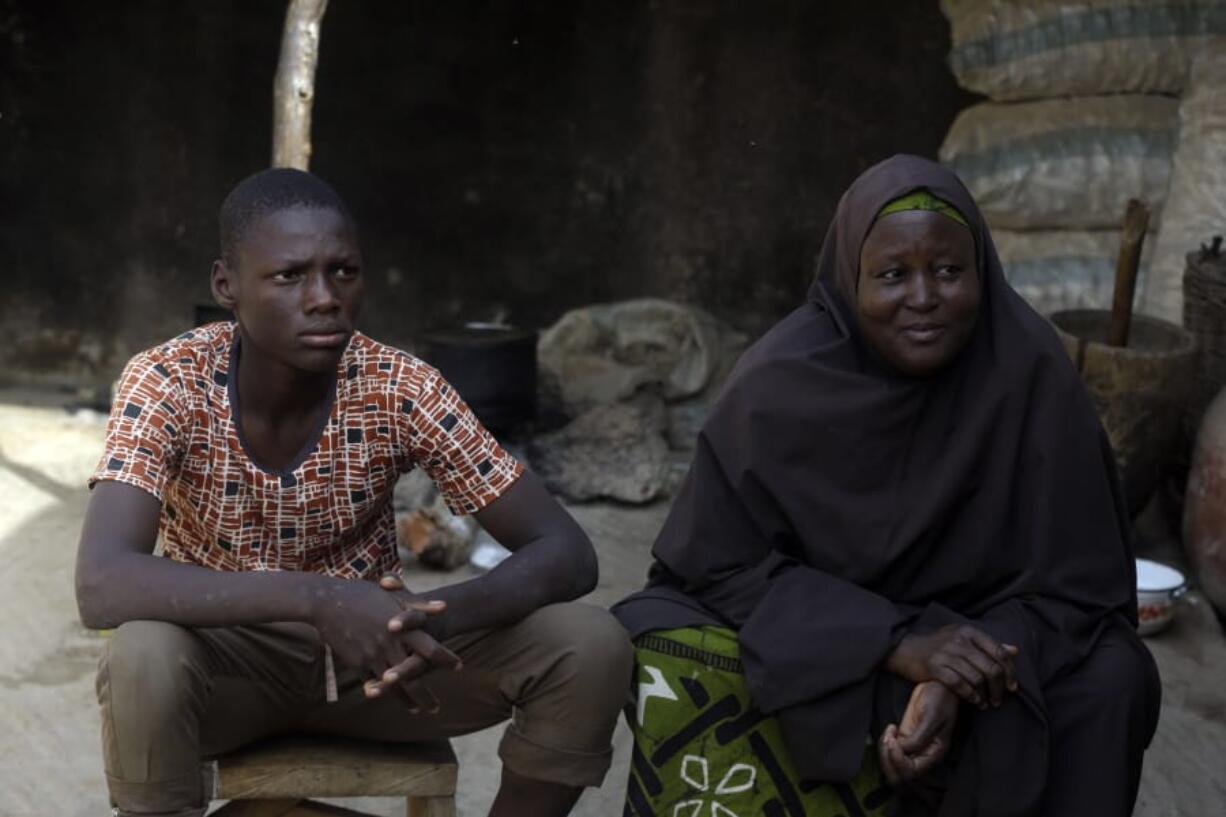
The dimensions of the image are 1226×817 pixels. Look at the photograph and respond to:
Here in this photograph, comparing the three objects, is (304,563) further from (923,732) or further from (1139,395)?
(1139,395)

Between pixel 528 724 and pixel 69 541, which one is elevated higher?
pixel 528 724

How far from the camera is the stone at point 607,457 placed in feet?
19.1

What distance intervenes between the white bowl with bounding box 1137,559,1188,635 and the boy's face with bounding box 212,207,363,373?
8.88 ft

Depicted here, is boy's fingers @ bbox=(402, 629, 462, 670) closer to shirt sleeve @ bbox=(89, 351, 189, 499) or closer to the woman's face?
shirt sleeve @ bbox=(89, 351, 189, 499)

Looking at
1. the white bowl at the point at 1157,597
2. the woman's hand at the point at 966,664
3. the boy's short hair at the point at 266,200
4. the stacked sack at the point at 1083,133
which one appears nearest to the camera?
the woman's hand at the point at 966,664

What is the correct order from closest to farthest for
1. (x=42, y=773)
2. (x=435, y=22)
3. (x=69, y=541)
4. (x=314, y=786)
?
(x=314, y=786) < (x=42, y=773) < (x=69, y=541) < (x=435, y=22)

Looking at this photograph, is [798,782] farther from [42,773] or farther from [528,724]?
[42,773]

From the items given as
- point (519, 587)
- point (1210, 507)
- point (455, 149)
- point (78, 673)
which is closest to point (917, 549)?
point (519, 587)

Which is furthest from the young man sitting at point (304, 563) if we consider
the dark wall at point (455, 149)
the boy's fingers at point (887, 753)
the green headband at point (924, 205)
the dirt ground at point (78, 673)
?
the dark wall at point (455, 149)

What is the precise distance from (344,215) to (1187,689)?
2.71 metres

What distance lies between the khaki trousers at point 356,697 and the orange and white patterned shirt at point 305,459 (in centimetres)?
18

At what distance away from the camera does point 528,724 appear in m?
2.67

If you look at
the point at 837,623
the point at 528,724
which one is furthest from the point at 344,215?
the point at 837,623

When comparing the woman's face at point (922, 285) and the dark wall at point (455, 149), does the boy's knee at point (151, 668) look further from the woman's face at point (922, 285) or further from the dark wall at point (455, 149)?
the dark wall at point (455, 149)
